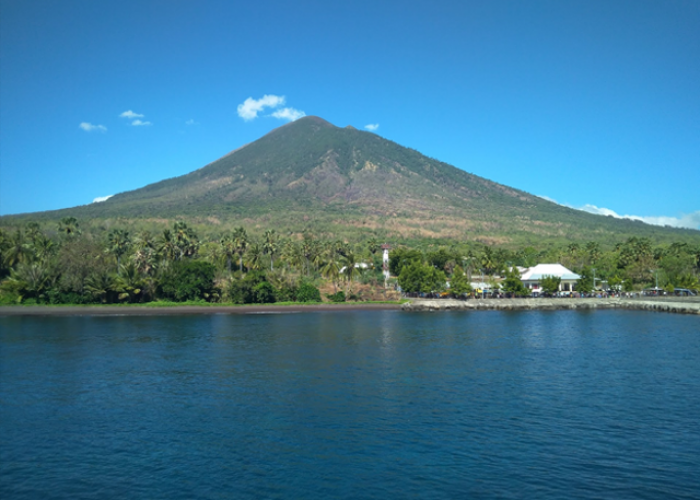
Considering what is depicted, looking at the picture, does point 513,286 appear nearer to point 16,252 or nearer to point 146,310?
point 146,310

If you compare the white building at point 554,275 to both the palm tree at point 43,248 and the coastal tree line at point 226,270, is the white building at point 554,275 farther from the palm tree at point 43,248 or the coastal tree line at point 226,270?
the palm tree at point 43,248

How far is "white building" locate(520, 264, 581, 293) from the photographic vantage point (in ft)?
318

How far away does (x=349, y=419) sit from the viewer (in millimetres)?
22344

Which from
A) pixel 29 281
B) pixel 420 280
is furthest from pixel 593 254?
pixel 29 281

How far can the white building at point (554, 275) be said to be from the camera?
96.9 metres

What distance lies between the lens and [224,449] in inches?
755

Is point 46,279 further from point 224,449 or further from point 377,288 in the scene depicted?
point 224,449

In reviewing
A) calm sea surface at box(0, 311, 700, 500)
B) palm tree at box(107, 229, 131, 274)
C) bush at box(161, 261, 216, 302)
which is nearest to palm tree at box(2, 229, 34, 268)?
palm tree at box(107, 229, 131, 274)

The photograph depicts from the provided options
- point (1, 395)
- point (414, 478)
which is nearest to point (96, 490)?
point (414, 478)

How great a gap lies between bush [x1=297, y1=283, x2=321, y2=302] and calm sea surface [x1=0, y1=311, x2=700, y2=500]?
33.2 m

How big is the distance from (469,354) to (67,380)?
80.8 ft

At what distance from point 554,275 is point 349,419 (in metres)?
81.7

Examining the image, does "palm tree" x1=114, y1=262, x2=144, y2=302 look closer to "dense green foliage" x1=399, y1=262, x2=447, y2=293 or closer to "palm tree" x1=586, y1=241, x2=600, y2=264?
"dense green foliage" x1=399, y1=262, x2=447, y2=293

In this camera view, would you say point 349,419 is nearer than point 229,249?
Yes
